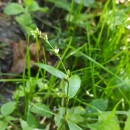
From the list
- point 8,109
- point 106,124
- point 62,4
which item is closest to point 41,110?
point 8,109

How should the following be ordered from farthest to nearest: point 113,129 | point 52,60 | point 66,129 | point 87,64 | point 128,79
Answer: point 52,60 < point 87,64 < point 128,79 < point 66,129 < point 113,129

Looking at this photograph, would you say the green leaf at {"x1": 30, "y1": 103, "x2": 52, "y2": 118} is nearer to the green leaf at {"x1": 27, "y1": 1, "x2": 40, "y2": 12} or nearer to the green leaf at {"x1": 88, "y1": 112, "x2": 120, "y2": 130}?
the green leaf at {"x1": 88, "y1": 112, "x2": 120, "y2": 130}

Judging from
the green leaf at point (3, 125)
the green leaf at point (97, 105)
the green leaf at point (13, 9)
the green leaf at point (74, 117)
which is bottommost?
the green leaf at point (3, 125)

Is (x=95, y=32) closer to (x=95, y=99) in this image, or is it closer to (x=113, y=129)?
(x=95, y=99)

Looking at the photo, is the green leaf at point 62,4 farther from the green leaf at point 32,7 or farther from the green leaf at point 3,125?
the green leaf at point 3,125

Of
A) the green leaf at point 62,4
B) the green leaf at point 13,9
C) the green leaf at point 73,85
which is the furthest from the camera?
the green leaf at point 62,4

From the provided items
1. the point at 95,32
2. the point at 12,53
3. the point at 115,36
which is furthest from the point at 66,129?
the point at 95,32

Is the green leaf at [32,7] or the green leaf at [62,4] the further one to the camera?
the green leaf at [62,4]

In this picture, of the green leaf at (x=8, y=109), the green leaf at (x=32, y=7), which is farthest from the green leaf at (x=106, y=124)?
the green leaf at (x=32, y=7)
